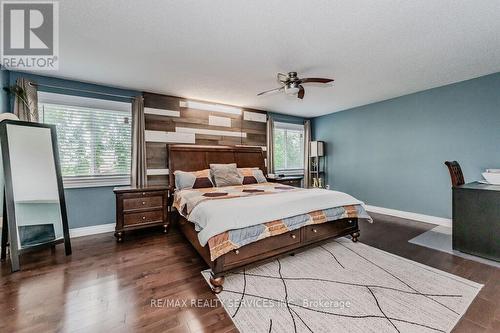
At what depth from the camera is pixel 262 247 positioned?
229cm

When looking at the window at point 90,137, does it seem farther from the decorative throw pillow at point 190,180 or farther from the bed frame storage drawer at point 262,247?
the bed frame storage drawer at point 262,247

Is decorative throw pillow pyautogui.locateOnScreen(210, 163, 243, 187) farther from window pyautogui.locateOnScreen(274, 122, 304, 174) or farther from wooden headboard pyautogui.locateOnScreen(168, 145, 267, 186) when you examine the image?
window pyautogui.locateOnScreen(274, 122, 304, 174)

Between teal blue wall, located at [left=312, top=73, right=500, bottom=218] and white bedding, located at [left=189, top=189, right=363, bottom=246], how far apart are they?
260 centimetres

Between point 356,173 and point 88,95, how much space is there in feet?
19.6

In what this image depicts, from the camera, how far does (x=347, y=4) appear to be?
1.80 meters

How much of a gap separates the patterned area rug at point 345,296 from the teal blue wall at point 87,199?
280cm

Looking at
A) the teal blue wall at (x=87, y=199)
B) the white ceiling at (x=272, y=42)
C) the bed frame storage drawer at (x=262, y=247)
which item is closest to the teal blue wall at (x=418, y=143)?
the white ceiling at (x=272, y=42)

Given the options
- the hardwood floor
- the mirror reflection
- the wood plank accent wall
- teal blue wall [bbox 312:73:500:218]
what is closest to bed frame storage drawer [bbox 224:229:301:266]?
the hardwood floor

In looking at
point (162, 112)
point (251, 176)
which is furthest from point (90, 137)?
point (251, 176)

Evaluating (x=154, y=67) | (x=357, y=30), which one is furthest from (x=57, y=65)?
(x=357, y=30)

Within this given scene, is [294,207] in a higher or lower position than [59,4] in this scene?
lower

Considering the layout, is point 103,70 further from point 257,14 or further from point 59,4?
point 257,14

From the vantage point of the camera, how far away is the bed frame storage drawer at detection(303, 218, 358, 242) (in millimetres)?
2675

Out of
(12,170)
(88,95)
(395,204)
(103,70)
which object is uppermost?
(103,70)
